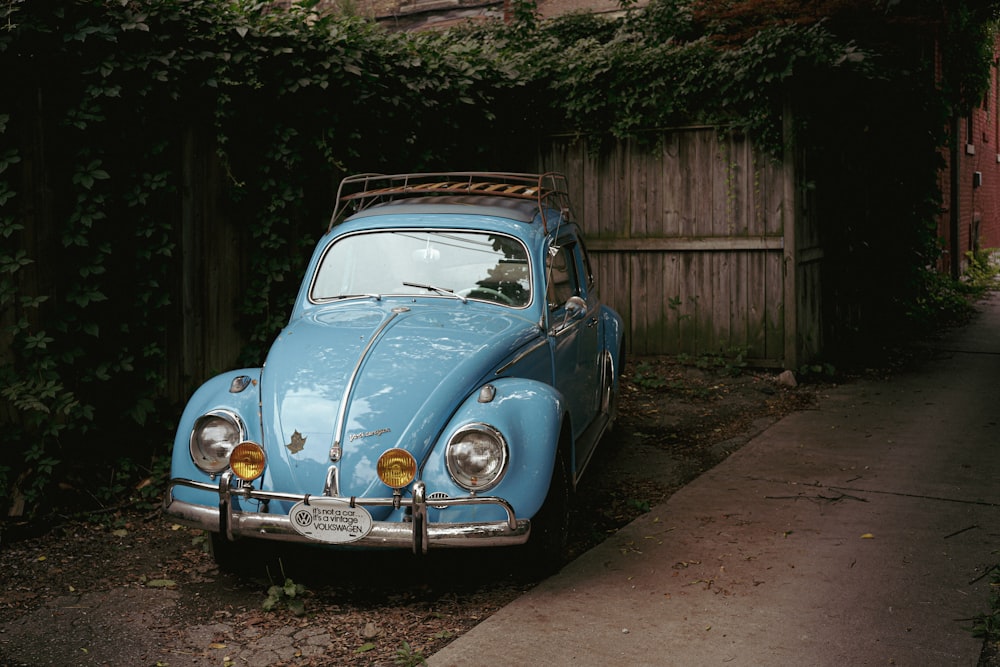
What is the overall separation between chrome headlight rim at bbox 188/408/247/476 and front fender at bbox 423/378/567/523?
864 mm

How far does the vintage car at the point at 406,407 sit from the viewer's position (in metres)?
4.04

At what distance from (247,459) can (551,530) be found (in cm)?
140

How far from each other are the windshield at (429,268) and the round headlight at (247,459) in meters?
1.44

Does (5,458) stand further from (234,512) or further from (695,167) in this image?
(695,167)

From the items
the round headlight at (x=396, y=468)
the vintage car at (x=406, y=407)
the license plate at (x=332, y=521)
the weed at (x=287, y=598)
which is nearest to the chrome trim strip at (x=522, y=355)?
the vintage car at (x=406, y=407)

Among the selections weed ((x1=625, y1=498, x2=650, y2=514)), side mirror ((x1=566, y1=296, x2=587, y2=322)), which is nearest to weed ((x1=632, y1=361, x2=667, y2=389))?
weed ((x1=625, y1=498, x2=650, y2=514))

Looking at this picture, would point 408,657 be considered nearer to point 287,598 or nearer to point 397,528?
point 397,528

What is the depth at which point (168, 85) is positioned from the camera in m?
5.94

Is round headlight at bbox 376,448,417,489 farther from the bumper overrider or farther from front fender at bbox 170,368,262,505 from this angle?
front fender at bbox 170,368,262,505

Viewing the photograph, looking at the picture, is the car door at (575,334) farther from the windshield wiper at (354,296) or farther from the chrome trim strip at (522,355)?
the windshield wiper at (354,296)

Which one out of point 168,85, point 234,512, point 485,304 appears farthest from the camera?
point 168,85

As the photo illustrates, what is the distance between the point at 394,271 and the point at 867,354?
677cm

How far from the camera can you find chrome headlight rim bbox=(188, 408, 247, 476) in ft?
14.0

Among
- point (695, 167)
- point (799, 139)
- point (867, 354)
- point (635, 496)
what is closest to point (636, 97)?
point (695, 167)
